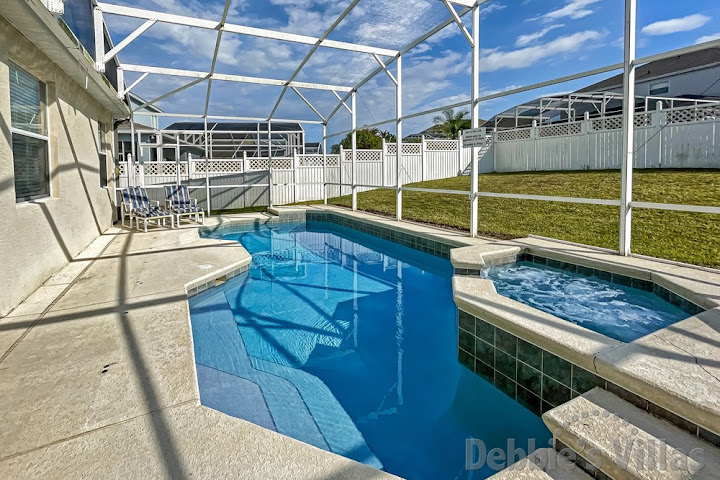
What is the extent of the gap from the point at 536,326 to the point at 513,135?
14.3 m

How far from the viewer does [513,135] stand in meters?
15.5

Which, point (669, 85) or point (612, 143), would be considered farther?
point (669, 85)

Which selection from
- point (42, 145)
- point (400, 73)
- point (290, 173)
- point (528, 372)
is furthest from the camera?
point (290, 173)

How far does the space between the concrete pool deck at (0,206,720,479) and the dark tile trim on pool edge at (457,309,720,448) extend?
115 millimetres

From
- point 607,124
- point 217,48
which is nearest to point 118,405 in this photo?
point 217,48

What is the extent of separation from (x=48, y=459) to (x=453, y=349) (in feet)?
9.39

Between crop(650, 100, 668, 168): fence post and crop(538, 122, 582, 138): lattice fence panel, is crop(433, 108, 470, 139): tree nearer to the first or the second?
crop(538, 122, 582, 138): lattice fence panel

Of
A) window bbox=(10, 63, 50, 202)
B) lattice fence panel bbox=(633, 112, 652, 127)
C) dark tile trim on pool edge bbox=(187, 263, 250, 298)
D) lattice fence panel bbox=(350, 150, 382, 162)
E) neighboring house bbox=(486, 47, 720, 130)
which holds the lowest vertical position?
dark tile trim on pool edge bbox=(187, 263, 250, 298)

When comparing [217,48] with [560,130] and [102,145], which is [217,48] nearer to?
[102,145]

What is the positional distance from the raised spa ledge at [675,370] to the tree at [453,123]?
23.7m

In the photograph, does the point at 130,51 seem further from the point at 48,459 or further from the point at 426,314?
the point at 48,459

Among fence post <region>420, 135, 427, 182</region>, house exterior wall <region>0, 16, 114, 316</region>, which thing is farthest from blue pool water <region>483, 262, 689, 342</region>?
fence post <region>420, 135, 427, 182</region>

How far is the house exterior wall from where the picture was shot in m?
3.67

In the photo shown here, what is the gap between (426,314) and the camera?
15.2ft
